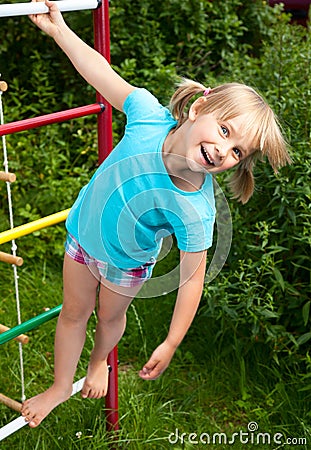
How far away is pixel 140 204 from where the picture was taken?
1.82 metres

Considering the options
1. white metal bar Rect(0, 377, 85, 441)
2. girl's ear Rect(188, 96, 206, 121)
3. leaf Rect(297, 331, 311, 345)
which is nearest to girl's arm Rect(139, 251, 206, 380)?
girl's ear Rect(188, 96, 206, 121)

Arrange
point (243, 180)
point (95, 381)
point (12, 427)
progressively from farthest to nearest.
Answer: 1. point (95, 381)
2. point (12, 427)
3. point (243, 180)

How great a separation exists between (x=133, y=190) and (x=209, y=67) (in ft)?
10.2

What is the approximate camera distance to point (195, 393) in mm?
2979

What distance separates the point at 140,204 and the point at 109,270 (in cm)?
25

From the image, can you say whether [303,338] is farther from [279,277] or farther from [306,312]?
[279,277]

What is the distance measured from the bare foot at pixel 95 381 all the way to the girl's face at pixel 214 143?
90 cm

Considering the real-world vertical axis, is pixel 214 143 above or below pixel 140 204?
above

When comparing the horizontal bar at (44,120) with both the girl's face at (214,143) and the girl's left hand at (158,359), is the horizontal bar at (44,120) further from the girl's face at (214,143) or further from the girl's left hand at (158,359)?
the girl's left hand at (158,359)

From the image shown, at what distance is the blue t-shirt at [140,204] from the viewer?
1770mm

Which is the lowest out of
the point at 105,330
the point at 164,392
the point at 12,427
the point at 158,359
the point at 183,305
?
the point at 164,392

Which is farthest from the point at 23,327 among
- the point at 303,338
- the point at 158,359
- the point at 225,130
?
the point at 303,338

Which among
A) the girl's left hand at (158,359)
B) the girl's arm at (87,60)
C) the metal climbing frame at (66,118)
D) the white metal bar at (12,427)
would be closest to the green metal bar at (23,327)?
the metal climbing frame at (66,118)

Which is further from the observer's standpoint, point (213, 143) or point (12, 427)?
point (12, 427)
